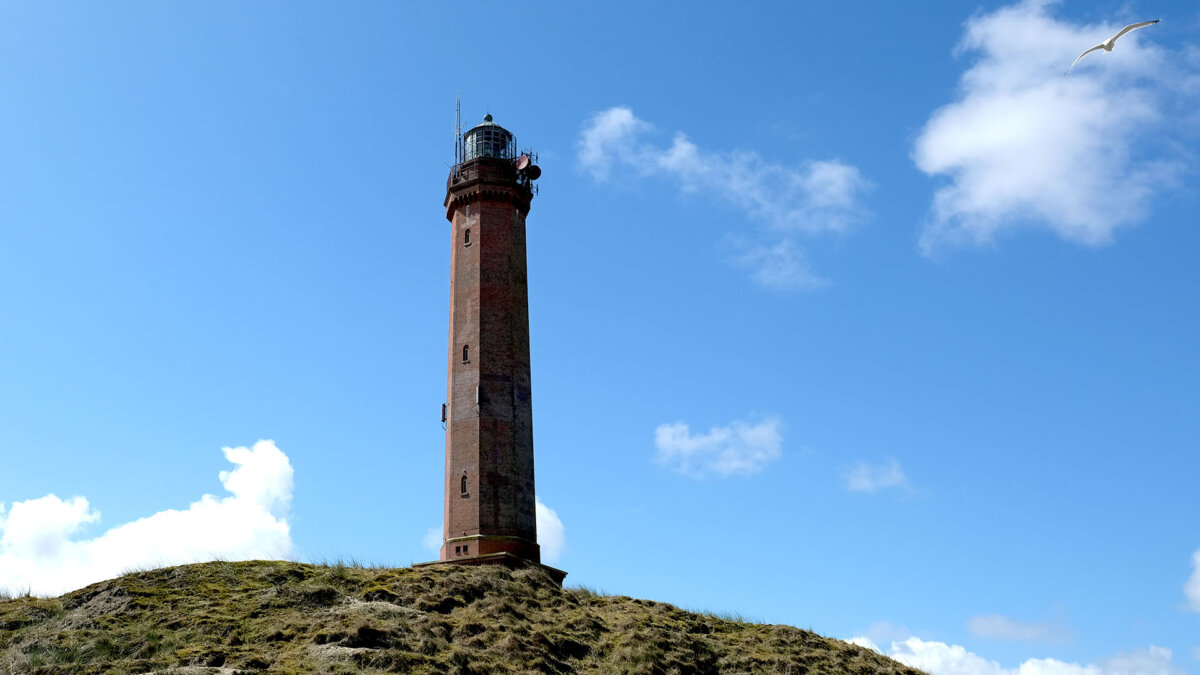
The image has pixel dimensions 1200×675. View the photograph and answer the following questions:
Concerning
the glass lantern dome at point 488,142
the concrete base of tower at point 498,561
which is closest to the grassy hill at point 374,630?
the concrete base of tower at point 498,561

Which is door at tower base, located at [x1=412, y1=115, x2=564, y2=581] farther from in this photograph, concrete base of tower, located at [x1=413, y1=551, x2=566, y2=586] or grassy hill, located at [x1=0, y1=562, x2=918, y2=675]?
grassy hill, located at [x1=0, y1=562, x2=918, y2=675]

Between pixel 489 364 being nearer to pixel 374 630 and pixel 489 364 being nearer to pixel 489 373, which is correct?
pixel 489 373

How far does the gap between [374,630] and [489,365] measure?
16.7 metres

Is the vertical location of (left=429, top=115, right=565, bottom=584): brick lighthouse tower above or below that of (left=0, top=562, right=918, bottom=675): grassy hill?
above

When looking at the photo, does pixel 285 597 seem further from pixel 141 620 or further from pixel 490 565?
pixel 490 565

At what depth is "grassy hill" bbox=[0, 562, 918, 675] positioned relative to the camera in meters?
27.5

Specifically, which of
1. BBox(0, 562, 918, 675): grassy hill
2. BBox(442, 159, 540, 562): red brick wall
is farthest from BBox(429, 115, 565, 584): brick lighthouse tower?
BBox(0, 562, 918, 675): grassy hill

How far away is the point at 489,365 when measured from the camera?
145 feet

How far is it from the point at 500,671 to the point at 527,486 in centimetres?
1546

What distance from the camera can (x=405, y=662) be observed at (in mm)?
27688

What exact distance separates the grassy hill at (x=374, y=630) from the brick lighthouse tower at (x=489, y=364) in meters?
3.72

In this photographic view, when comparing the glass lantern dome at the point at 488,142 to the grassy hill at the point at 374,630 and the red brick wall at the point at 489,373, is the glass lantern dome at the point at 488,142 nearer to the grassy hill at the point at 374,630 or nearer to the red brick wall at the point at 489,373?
the red brick wall at the point at 489,373

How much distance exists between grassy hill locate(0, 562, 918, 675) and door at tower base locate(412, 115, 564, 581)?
12.6 feet

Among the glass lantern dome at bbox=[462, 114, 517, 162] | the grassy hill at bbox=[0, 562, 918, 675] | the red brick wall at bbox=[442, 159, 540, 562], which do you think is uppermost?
the glass lantern dome at bbox=[462, 114, 517, 162]
